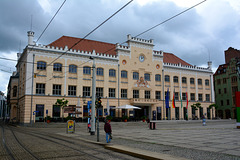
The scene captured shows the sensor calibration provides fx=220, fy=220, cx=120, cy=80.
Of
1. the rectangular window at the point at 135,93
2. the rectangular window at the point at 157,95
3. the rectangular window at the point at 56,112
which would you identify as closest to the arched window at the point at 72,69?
the rectangular window at the point at 56,112

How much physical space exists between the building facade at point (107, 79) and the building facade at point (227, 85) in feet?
23.4

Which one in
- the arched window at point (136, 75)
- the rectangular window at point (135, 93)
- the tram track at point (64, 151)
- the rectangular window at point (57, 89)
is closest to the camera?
the tram track at point (64, 151)

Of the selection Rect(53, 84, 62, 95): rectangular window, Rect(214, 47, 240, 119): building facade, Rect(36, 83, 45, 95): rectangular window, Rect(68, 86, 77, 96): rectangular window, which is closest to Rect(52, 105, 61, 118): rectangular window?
Rect(53, 84, 62, 95): rectangular window

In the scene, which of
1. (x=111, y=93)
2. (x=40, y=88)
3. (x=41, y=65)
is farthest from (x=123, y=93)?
(x=41, y=65)

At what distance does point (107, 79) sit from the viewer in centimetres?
4384

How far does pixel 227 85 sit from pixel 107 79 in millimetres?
37688

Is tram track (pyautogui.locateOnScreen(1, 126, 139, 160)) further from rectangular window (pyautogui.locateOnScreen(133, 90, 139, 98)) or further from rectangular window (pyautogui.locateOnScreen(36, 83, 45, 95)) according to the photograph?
rectangular window (pyautogui.locateOnScreen(133, 90, 139, 98))

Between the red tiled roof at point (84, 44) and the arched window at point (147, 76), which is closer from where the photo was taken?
the red tiled roof at point (84, 44)

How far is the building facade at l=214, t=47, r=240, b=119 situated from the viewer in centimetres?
5956

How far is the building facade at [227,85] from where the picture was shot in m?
59.6

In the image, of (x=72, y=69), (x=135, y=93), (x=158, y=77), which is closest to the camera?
(x=72, y=69)

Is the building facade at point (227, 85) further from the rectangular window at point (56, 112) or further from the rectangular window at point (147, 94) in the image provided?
the rectangular window at point (56, 112)

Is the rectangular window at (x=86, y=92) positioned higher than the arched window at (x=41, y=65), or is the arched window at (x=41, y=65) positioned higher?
the arched window at (x=41, y=65)

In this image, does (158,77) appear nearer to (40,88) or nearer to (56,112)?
(56,112)
